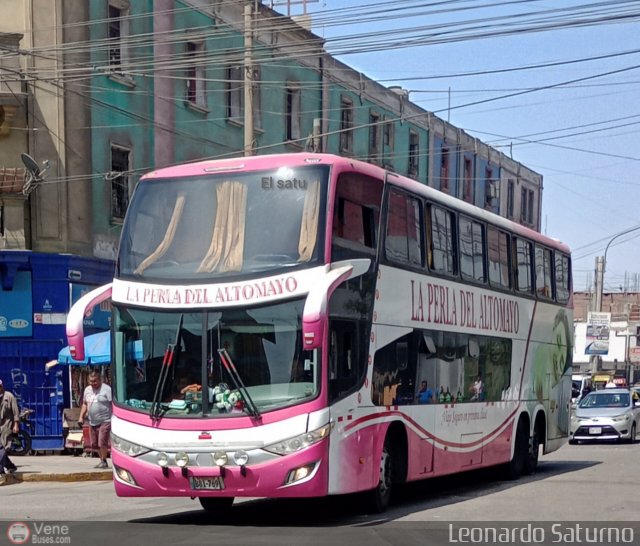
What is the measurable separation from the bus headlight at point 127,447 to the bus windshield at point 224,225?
5.98 ft

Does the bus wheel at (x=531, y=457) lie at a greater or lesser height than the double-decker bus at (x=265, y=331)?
lesser

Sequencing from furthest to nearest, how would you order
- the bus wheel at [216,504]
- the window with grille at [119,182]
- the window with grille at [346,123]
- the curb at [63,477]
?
the window with grille at [346,123], the window with grille at [119,182], the curb at [63,477], the bus wheel at [216,504]

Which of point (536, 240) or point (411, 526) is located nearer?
point (411, 526)

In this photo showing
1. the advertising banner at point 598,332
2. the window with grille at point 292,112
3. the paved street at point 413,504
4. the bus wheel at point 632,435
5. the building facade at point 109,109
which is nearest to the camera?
the paved street at point 413,504

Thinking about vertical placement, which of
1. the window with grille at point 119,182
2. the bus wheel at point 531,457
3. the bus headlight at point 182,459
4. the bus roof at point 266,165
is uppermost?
the window with grille at point 119,182

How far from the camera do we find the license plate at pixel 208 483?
12.7 meters

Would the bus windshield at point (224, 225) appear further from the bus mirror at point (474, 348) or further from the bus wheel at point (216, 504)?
the bus mirror at point (474, 348)

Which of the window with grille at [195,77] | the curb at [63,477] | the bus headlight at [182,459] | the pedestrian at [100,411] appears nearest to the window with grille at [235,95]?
the window with grille at [195,77]

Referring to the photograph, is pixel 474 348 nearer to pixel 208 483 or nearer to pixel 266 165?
pixel 266 165

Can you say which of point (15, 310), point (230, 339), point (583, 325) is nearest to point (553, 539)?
point (230, 339)

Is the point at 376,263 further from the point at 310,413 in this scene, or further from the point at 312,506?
the point at 312,506

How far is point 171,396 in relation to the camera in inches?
515

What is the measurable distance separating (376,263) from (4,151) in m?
14.6

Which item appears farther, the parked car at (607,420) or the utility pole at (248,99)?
the parked car at (607,420)
